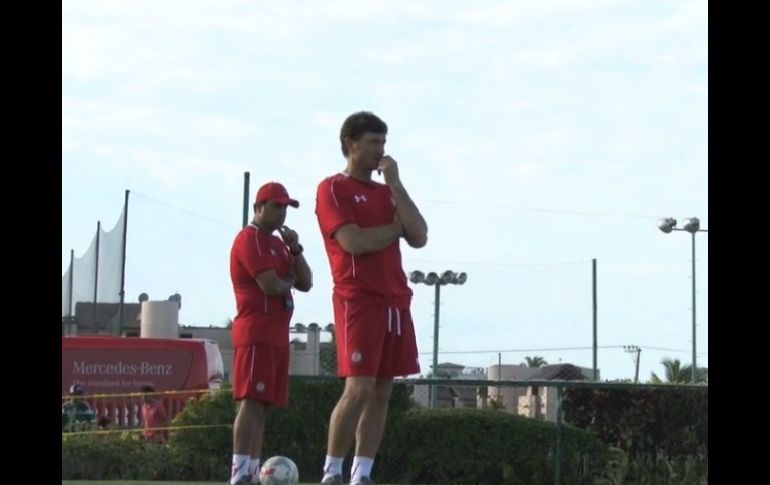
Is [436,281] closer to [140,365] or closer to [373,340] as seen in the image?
[140,365]

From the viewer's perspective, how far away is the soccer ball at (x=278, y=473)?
8.58 meters

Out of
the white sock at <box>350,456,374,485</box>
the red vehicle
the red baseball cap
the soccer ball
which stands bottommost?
the soccer ball

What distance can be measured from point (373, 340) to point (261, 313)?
5.18 ft

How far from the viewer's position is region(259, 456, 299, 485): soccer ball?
858 centimetres

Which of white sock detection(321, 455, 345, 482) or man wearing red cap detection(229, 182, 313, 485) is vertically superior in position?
man wearing red cap detection(229, 182, 313, 485)

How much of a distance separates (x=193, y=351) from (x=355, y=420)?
23.1 meters

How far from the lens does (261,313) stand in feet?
28.9

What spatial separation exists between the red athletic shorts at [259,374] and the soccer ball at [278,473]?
359 millimetres

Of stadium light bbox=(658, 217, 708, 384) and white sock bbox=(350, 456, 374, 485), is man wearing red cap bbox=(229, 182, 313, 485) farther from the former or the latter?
stadium light bbox=(658, 217, 708, 384)

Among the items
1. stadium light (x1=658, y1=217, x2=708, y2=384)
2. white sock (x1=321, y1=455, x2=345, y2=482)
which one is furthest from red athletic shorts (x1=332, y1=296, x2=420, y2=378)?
stadium light (x1=658, y1=217, x2=708, y2=384)

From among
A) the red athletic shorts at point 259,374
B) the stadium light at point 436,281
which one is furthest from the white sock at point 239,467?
the stadium light at point 436,281

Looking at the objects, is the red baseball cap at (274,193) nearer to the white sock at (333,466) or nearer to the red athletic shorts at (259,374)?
the red athletic shorts at (259,374)
